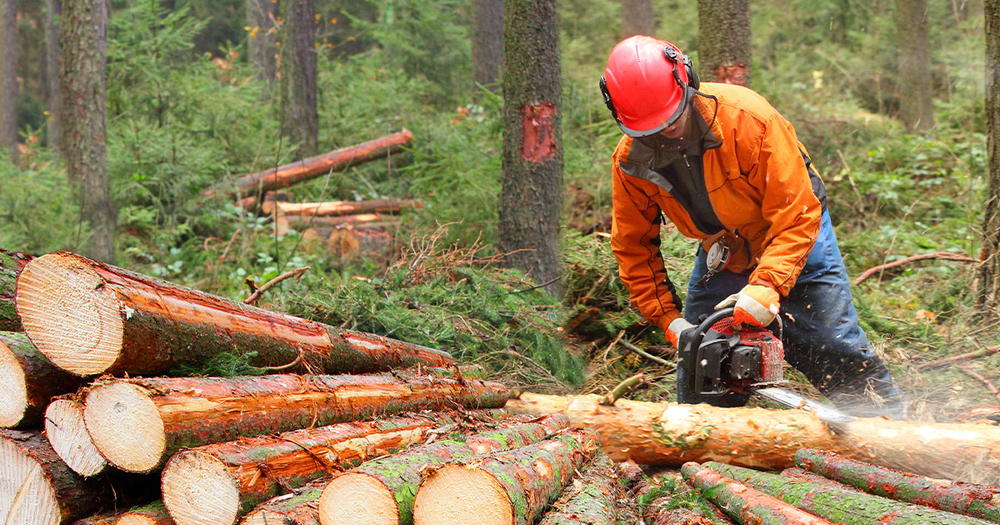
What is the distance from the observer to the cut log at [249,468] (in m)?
1.95

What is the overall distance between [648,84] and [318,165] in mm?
7054

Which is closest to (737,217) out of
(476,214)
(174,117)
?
(476,214)

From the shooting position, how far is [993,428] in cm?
288

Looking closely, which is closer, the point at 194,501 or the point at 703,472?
the point at 194,501

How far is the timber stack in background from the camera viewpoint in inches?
76.9

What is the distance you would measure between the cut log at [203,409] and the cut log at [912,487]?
1.95 m

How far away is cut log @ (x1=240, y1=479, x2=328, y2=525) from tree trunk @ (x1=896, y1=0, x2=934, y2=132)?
39.4 ft

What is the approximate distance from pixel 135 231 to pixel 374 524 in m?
7.75

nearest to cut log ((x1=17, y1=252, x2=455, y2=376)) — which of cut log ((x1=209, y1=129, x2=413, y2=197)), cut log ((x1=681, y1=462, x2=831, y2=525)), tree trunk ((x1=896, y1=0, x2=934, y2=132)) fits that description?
cut log ((x1=681, y1=462, x2=831, y2=525))

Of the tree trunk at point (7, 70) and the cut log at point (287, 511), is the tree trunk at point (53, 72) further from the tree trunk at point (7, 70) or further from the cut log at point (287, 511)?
the cut log at point (287, 511)

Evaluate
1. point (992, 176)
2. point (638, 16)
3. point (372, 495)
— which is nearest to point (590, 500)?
point (372, 495)

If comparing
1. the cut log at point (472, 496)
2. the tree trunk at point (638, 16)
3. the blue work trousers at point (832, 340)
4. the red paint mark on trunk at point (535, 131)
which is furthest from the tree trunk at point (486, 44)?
the cut log at point (472, 496)

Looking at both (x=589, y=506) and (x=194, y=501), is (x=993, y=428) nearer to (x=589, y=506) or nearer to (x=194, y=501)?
(x=589, y=506)

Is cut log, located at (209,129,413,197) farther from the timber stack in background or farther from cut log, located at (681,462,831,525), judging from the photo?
cut log, located at (681,462,831,525)
